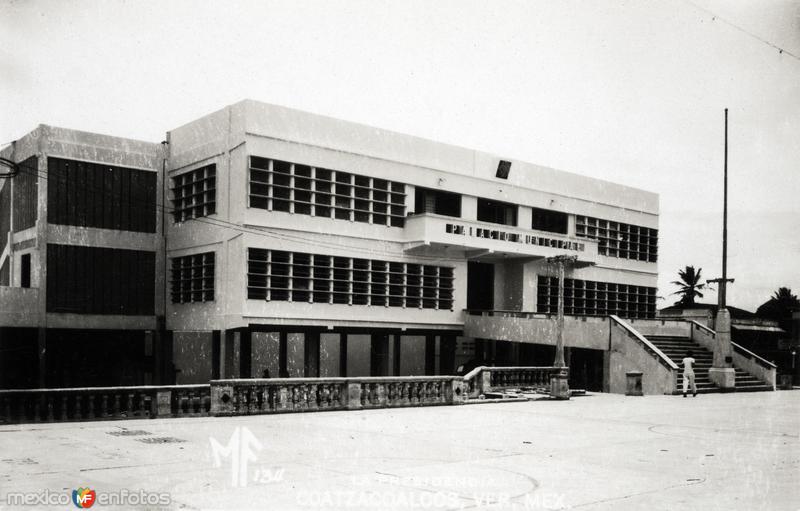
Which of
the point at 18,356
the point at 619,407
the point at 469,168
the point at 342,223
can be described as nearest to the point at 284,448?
the point at 619,407

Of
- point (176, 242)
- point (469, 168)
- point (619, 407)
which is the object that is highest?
point (469, 168)

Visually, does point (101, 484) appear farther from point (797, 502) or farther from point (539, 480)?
point (797, 502)

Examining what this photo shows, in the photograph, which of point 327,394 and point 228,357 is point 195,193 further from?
point 327,394

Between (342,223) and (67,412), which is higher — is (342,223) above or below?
above

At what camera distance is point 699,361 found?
33656 millimetres

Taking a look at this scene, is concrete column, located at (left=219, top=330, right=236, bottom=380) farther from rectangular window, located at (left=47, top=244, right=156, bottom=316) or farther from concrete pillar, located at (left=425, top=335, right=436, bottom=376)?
concrete pillar, located at (left=425, top=335, right=436, bottom=376)

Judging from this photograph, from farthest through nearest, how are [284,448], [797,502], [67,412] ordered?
[67,412] < [284,448] < [797,502]

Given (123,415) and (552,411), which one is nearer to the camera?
(123,415)

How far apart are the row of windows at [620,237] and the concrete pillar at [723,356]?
11898mm

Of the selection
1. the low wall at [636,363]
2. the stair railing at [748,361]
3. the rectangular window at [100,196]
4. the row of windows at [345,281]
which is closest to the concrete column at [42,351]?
the rectangular window at [100,196]

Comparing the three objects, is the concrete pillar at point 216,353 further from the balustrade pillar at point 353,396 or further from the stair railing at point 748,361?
the stair railing at point 748,361

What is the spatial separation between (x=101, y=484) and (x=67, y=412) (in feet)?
27.0

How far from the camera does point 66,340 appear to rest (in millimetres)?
32406
